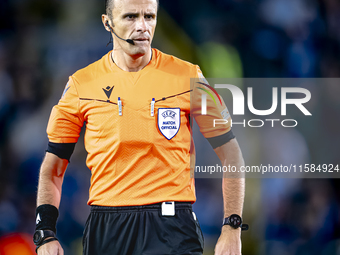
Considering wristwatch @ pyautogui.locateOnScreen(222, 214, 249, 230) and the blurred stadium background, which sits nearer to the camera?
wristwatch @ pyautogui.locateOnScreen(222, 214, 249, 230)

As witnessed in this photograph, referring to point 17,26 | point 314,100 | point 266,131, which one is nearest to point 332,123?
point 314,100

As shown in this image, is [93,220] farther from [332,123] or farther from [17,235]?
[332,123]

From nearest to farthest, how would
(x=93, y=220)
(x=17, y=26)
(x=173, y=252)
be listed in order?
(x=173, y=252)
(x=93, y=220)
(x=17, y=26)

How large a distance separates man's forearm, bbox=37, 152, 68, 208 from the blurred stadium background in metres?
1.35

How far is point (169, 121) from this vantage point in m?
2.41

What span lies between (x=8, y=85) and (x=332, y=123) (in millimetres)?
3070

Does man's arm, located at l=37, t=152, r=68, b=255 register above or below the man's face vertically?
below

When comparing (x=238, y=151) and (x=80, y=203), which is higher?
(x=238, y=151)

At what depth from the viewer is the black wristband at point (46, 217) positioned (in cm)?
245

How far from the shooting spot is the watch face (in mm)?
2373

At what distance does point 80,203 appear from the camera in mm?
3934

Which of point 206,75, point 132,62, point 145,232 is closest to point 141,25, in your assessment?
point 132,62

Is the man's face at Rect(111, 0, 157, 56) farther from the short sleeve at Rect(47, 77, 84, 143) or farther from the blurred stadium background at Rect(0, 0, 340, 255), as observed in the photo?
the blurred stadium background at Rect(0, 0, 340, 255)

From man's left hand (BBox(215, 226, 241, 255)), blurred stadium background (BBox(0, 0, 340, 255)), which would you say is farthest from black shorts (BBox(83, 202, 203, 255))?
blurred stadium background (BBox(0, 0, 340, 255))
